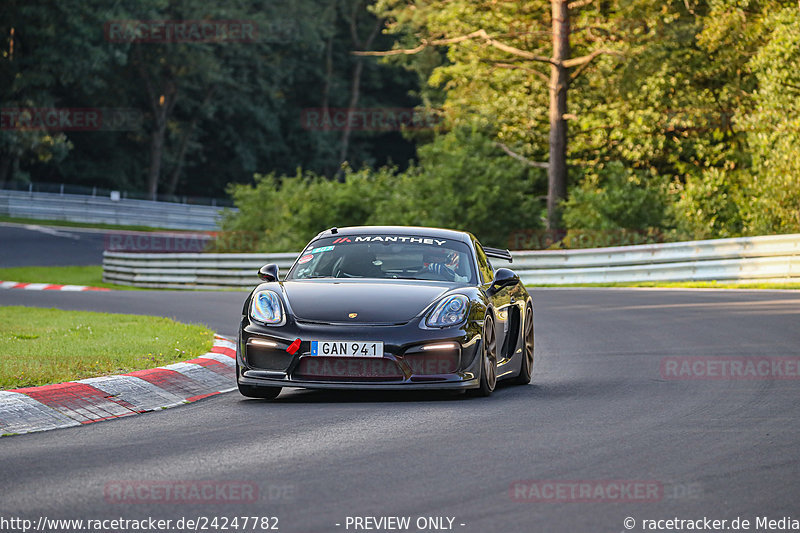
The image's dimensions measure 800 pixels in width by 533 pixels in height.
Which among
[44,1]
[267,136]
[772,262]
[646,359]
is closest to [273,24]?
[267,136]

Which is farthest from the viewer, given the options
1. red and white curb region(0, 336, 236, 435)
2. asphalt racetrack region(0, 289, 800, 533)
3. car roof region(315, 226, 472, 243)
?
car roof region(315, 226, 472, 243)

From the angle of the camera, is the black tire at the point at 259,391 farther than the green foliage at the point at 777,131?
No

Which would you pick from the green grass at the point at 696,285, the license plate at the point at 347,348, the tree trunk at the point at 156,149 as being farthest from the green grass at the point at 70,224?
the license plate at the point at 347,348

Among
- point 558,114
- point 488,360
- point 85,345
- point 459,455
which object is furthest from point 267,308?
point 558,114

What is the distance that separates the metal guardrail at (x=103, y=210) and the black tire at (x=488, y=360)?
44664 millimetres

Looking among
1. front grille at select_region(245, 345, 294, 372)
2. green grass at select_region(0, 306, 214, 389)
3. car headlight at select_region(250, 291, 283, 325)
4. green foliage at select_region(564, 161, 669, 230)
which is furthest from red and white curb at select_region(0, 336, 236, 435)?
green foliage at select_region(564, 161, 669, 230)

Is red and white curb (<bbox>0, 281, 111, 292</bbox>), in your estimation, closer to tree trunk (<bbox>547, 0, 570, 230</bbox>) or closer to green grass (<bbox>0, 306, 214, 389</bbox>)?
green grass (<bbox>0, 306, 214, 389</bbox>)

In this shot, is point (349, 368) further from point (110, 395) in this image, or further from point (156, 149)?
point (156, 149)

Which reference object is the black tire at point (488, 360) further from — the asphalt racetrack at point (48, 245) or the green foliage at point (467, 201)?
the asphalt racetrack at point (48, 245)

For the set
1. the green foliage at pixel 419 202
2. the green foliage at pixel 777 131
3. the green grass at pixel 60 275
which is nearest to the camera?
the green foliage at pixel 777 131

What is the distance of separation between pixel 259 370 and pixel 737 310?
32.5 ft

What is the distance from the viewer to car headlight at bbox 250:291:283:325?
30.7 ft

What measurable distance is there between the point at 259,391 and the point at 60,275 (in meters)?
25.3

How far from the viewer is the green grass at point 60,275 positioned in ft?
103
